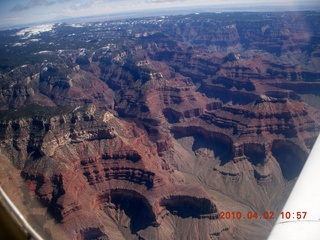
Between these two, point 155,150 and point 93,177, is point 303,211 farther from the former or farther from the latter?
→ point 155,150

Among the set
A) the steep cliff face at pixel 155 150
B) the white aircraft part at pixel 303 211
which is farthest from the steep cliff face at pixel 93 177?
the white aircraft part at pixel 303 211
